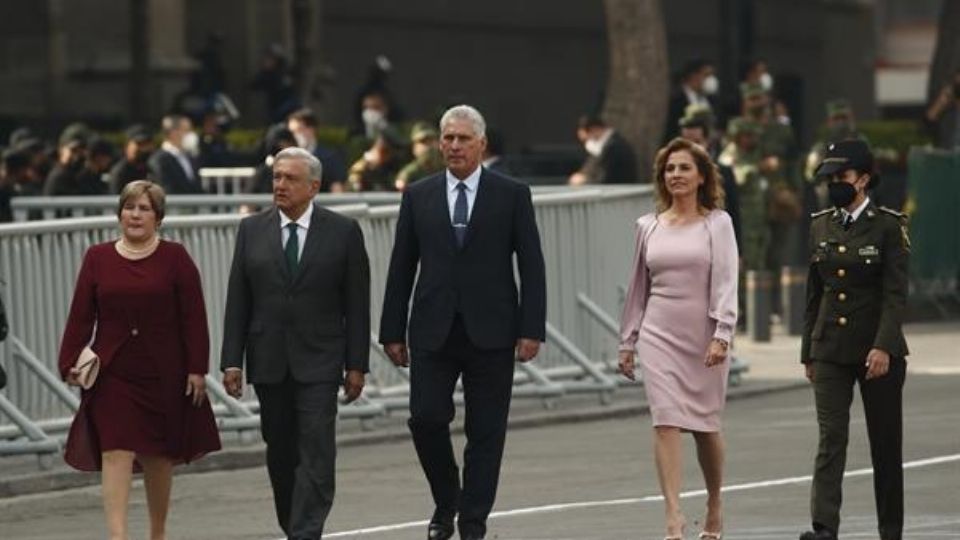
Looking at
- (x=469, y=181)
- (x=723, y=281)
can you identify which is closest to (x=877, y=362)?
(x=723, y=281)

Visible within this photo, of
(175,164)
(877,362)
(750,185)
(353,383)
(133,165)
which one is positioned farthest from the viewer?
(750,185)

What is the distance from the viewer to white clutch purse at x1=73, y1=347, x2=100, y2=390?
14.4 m

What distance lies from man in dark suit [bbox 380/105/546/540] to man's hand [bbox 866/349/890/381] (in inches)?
54.5

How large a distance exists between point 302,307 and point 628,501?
9.21ft

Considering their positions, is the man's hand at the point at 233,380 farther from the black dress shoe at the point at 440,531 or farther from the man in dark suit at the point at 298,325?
the black dress shoe at the point at 440,531

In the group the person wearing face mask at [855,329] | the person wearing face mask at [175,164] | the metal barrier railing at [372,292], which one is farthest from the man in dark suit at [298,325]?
the person wearing face mask at [175,164]

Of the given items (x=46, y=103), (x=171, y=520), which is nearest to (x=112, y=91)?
(x=46, y=103)

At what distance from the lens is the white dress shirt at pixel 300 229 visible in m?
14.5

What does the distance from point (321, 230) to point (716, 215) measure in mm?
1636

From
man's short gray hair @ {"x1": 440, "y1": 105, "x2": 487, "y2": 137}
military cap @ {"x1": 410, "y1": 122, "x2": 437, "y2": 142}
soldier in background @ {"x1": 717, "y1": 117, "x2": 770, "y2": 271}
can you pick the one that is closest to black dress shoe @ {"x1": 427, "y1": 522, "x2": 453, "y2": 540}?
man's short gray hair @ {"x1": 440, "y1": 105, "x2": 487, "y2": 137}

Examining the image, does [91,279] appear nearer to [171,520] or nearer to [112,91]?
[171,520]

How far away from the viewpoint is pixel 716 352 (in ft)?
47.6

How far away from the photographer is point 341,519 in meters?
16.3

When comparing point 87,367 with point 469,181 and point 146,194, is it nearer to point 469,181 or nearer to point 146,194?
point 146,194
